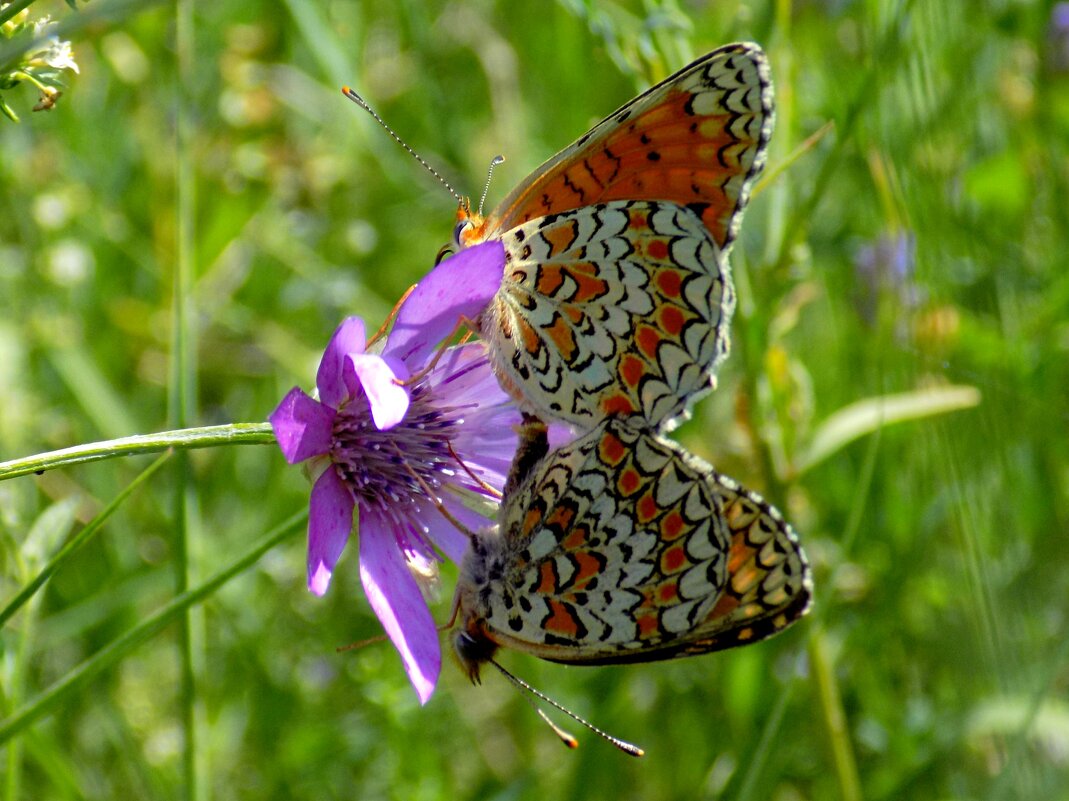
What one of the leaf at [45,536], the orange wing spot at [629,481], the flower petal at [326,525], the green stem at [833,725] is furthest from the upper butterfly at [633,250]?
the green stem at [833,725]

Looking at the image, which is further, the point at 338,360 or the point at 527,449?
the point at 527,449

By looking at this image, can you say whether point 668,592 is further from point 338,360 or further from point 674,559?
point 338,360

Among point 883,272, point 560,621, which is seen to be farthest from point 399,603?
point 883,272

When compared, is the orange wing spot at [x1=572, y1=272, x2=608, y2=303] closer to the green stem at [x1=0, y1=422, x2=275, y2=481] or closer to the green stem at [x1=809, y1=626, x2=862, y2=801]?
the green stem at [x1=0, y1=422, x2=275, y2=481]

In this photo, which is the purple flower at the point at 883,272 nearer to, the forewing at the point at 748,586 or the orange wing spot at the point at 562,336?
the forewing at the point at 748,586

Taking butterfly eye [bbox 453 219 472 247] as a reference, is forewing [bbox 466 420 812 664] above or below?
below

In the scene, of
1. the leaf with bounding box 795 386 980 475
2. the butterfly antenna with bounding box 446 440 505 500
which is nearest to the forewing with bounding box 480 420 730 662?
the butterfly antenna with bounding box 446 440 505 500

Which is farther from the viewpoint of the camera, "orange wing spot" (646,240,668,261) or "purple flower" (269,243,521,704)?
"orange wing spot" (646,240,668,261)
